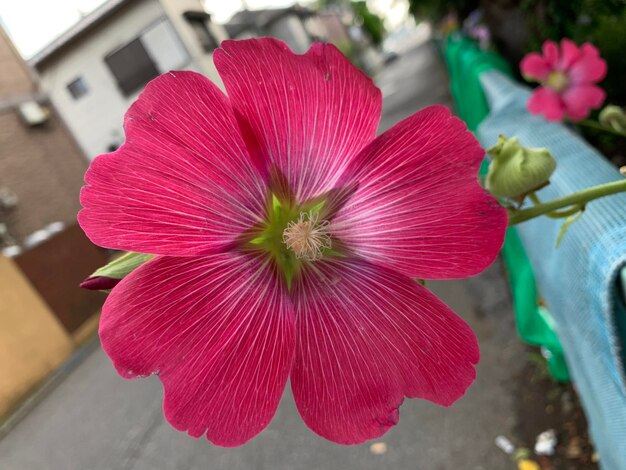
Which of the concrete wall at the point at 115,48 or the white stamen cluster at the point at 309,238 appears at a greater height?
the concrete wall at the point at 115,48

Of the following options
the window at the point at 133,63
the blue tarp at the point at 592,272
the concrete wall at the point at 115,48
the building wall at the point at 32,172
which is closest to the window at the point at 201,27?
the concrete wall at the point at 115,48

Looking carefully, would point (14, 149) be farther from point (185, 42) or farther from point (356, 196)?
point (356, 196)

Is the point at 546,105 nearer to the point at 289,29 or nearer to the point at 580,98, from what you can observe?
the point at 580,98

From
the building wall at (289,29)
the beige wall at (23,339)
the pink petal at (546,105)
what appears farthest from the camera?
the building wall at (289,29)

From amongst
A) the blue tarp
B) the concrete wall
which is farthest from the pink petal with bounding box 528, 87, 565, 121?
the concrete wall

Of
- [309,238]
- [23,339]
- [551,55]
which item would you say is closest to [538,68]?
[551,55]

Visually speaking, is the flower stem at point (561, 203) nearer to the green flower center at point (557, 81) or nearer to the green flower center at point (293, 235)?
the green flower center at point (293, 235)

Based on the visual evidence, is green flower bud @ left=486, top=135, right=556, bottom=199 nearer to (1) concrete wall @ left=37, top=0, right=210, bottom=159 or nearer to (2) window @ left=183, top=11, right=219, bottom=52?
(1) concrete wall @ left=37, top=0, right=210, bottom=159
